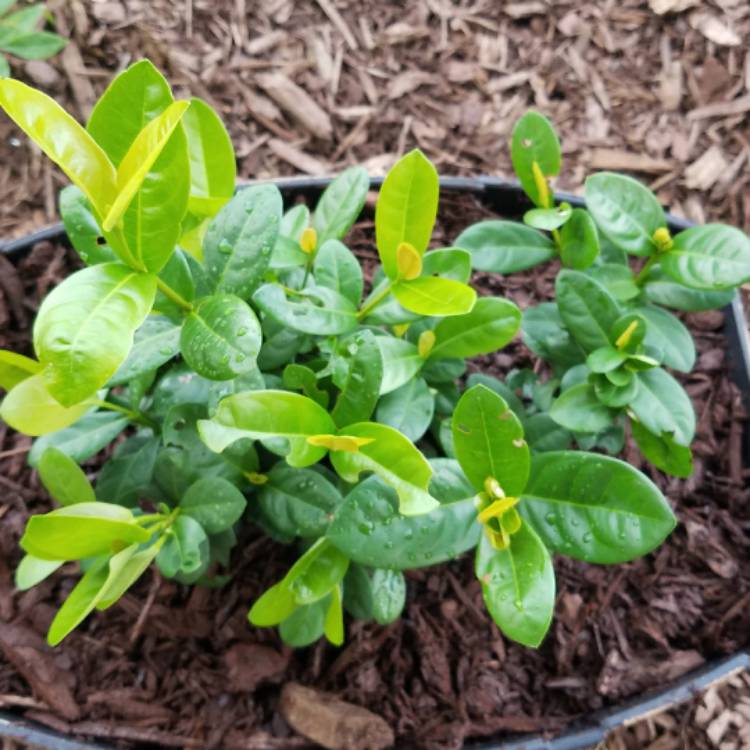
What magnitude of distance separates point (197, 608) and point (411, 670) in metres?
0.49

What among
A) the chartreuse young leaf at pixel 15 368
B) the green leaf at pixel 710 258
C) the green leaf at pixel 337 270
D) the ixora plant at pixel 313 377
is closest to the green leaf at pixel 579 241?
the ixora plant at pixel 313 377

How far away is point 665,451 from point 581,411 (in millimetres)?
183

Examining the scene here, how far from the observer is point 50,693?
5.09ft

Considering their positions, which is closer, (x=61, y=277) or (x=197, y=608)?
(x=197, y=608)

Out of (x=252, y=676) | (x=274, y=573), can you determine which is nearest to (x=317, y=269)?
(x=274, y=573)

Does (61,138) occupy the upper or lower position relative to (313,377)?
upper

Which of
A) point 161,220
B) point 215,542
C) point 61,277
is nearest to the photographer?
point 161,220

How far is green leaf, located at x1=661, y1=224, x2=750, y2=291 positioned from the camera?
133cm

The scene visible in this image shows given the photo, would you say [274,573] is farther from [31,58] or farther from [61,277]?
[31,58]

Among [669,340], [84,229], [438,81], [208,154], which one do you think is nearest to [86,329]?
[84,229]

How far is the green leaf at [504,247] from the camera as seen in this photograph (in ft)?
4.96

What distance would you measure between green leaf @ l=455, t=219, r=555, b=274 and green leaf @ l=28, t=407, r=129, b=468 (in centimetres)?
77

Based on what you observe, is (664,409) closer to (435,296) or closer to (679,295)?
(679,295)

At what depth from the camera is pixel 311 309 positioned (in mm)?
1175
